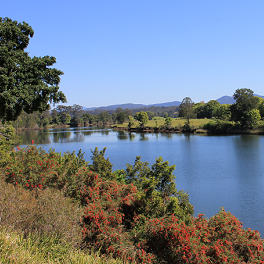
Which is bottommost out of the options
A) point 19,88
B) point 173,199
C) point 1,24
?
point 173,199

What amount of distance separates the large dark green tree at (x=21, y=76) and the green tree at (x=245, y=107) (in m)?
61.9

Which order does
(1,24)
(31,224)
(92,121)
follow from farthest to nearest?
(92,121), (1,24), (31,224)

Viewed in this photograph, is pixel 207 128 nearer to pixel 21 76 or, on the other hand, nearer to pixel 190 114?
pixel 190 114

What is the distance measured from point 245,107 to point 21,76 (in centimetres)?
6529

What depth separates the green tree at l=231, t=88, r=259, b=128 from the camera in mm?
66000

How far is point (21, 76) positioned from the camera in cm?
1251

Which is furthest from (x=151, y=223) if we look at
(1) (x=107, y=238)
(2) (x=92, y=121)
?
(2) (x=92, y=121)

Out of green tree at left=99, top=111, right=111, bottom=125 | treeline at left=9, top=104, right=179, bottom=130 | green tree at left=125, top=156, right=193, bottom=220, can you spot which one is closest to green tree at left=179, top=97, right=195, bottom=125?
treeline at left=9, top=104, right=179, bottom=130

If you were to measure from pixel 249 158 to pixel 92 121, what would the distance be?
143745 mm

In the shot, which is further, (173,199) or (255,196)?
(255,196)

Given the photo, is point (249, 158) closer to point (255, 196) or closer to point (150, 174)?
point (255, 196)

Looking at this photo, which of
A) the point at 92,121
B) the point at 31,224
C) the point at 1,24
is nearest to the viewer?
the point at 31,224

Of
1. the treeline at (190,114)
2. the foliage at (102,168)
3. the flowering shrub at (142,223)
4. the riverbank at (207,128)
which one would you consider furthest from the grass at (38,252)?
the riverbank at (207,128)

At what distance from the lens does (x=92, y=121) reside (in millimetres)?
169125
